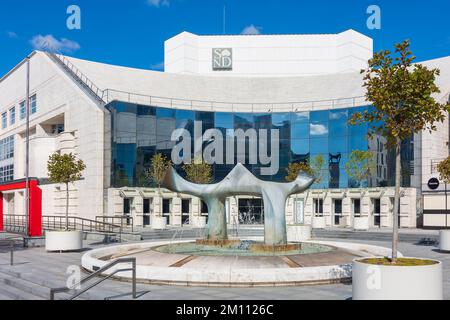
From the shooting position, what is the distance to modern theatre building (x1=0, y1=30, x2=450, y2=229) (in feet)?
133

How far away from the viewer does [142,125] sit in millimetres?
42750

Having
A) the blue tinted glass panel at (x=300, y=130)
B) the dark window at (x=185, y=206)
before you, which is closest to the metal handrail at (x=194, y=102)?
the blue tinted glass panel at (x=300, y=130)

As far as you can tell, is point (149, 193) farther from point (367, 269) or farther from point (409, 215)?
point (367, 269)

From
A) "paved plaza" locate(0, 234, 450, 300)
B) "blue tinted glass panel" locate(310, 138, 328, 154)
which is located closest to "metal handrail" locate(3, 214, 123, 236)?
"paved plaza" locate(0, 234, 450, 300)

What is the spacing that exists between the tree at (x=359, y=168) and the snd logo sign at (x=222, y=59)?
88.6 ft

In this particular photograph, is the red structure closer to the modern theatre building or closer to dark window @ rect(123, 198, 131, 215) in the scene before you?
the modern theatre building

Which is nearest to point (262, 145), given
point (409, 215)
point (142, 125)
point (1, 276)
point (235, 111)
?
point (235, 111)

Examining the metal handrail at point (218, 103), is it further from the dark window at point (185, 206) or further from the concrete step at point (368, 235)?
the concrete step at point (368, 235)

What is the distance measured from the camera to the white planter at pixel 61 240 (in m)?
22.8

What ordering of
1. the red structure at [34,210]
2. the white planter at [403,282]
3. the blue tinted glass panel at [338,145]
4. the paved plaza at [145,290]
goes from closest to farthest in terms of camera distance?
1. the white planter at [403,282]
2. the paved plaza at [145,290]
3. the red structure at [34,210]
4. the blue tinted glass panel at [338,145]

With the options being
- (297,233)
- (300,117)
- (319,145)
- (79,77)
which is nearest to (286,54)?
(300,117)
